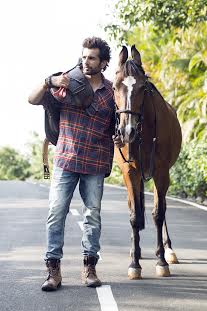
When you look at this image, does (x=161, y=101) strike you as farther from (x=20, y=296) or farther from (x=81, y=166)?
(x=20, y=296)

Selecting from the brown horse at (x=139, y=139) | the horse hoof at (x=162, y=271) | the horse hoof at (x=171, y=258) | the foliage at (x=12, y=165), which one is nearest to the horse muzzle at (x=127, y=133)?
the brown horse at (x=139, y=139)

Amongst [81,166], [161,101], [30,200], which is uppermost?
[161,101]

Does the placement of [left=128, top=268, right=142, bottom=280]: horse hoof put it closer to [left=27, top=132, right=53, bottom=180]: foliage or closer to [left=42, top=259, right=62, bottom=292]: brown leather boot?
[left=42, top=259, right=62, bottom=292]: brown leather boot

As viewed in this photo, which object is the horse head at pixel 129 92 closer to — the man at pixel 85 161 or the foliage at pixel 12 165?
the man at pixel 85 161

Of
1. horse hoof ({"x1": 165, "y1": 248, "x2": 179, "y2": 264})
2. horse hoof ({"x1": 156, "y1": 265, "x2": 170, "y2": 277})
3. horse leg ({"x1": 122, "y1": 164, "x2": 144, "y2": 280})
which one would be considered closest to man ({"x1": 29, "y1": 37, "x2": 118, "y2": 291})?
horse leg ({"x1": 122, "y1": 164, "x2": 144, "y2": 280})

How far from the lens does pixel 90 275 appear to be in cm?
656

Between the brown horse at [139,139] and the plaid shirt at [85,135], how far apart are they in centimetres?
14

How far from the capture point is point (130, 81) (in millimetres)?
6578

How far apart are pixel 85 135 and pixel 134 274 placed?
59.6 inches

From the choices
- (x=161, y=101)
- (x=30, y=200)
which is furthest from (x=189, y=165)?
(x=161, y=101)

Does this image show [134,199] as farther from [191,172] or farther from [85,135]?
[191,172]

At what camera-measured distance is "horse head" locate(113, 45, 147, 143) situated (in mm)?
6375

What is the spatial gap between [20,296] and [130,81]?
2.20m

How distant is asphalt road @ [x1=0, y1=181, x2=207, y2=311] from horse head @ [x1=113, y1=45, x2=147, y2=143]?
1409 mm
